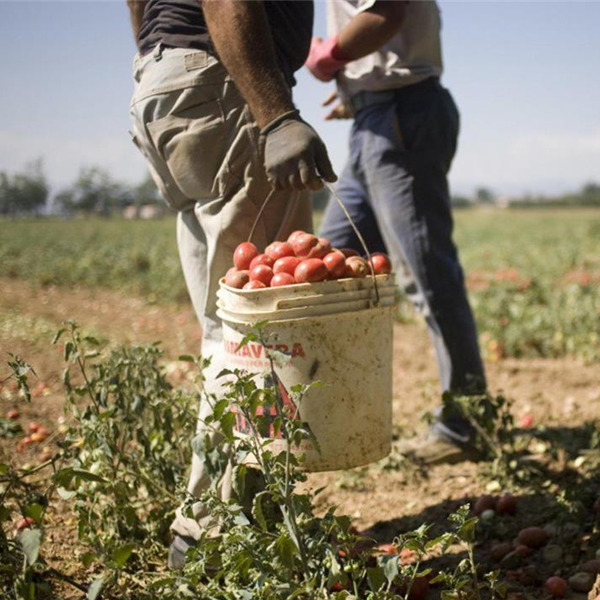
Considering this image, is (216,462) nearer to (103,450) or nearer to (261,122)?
(103,450)

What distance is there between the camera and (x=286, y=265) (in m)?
2.06

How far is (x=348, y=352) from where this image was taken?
208 centimetres

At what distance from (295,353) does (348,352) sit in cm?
17

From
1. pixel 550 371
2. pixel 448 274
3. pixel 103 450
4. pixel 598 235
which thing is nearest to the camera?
pixel 103 450

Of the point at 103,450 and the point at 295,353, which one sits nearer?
the point at 295,353

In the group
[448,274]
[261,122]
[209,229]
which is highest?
[261,122]

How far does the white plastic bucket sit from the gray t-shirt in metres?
1.34

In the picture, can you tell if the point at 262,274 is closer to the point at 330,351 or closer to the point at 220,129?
the point at 330,351

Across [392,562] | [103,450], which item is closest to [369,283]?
[392,562]

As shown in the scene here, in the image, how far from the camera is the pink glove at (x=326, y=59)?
2.94 metres

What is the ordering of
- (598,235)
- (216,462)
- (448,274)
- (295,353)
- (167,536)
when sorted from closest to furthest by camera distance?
(216,462), (295,353), (167,536), (448,274), (598,235)

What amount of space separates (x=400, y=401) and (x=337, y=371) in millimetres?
2445

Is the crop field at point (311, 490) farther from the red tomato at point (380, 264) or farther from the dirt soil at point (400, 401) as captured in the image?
the red tomato at point (380, 264)

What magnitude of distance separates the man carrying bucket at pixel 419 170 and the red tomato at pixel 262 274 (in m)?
1.23
